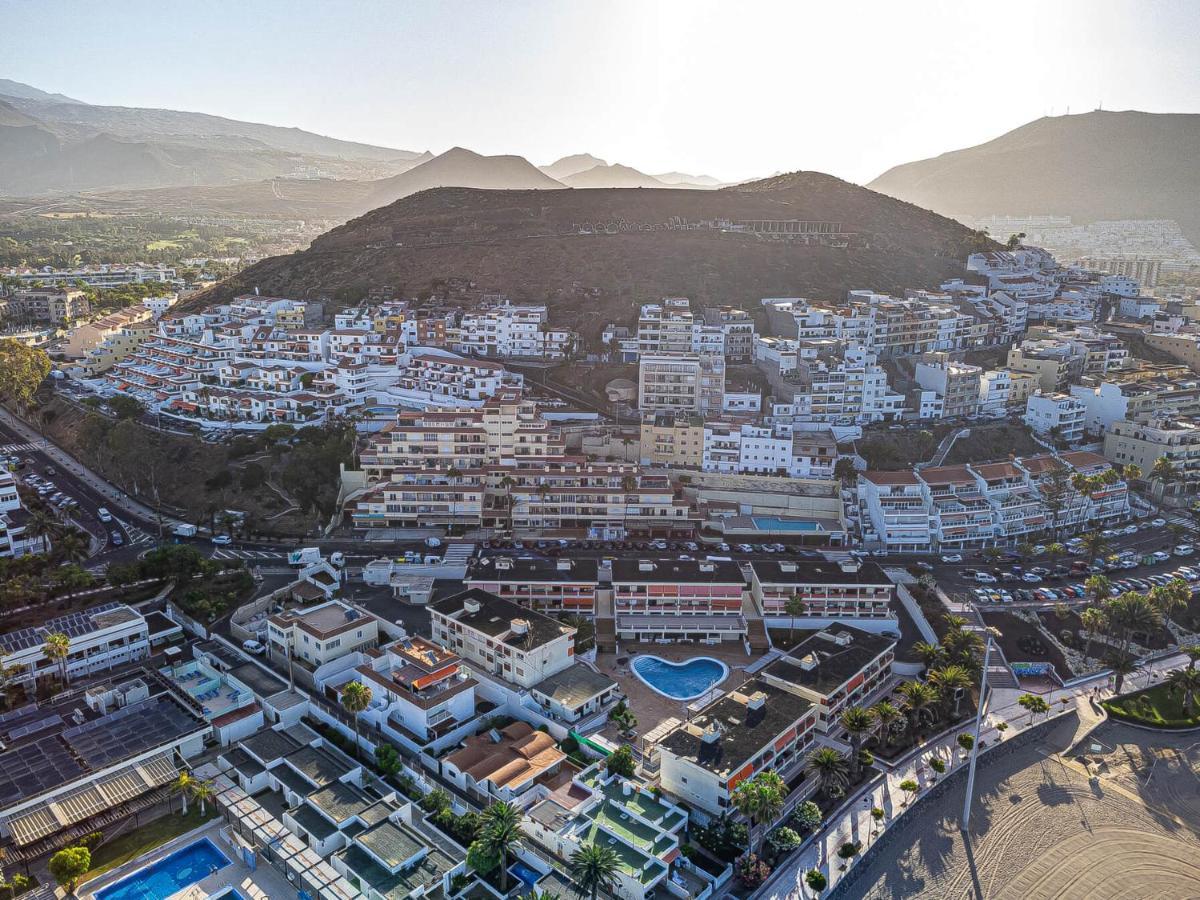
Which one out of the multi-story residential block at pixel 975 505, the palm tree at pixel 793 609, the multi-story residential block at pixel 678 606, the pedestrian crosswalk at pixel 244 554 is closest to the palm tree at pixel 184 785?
the pedestrian crosswalk at pixel 244 554

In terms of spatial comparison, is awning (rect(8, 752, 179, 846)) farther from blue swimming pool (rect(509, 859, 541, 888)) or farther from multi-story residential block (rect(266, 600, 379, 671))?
blue swimming pool (rect(509, 859, 541, 888))

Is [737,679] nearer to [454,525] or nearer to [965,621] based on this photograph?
[965,621]

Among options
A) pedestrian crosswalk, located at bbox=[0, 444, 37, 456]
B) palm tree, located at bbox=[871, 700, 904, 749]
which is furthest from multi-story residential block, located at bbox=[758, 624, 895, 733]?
pedestrian crosswalk, located at bbox=[0, 444, 37, 456]

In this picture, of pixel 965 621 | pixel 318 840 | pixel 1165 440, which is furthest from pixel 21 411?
pixel 1165 440

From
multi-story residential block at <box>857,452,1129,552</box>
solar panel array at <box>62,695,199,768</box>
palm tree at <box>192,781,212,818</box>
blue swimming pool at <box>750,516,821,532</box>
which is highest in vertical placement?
multi-story residential block at <box>857,452,1129,552</box>

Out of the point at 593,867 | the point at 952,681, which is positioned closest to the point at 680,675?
the point at 952,681

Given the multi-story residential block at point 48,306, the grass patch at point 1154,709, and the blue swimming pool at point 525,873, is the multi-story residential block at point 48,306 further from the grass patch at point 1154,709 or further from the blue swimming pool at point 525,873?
the grass patch at point 1154,709
